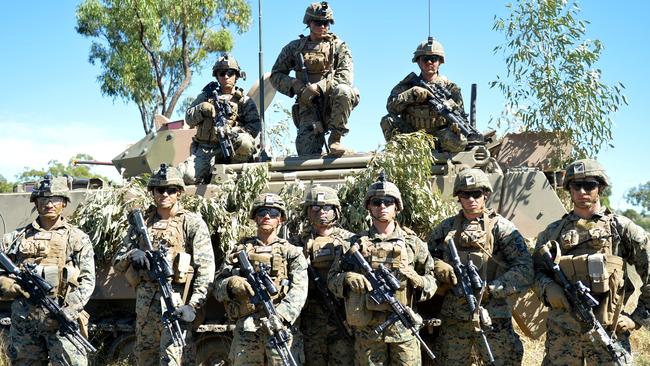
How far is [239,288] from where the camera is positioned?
6410 millimetres

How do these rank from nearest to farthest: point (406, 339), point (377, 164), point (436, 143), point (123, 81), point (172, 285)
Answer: point (406, 339) < point (172, 285) < point (377, 164) < point (436, 143) < point (123, 81)

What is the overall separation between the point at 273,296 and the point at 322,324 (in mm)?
691

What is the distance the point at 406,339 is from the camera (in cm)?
632

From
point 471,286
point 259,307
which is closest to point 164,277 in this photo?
point 259,307

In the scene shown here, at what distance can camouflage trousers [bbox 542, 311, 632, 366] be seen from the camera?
6070mm

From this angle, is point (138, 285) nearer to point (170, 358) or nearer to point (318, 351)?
point (170, 358)

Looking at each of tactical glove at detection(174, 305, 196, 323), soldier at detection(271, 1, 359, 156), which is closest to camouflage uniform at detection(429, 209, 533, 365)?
tactical glove at detection(174, 305, 196, 323)

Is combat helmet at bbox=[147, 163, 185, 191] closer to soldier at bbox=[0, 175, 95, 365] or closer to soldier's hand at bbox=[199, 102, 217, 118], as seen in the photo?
soldier at bbox=[0, 175, 95, 365]

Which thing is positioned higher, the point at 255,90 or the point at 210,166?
the point at 255,90

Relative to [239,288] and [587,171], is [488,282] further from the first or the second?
[239,288]

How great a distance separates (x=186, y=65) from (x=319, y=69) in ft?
59.8

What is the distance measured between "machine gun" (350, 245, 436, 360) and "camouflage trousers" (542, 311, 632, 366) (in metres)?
0.94

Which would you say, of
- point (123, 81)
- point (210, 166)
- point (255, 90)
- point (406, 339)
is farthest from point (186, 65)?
point (406, 339)

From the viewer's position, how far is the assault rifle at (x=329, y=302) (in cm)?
688
